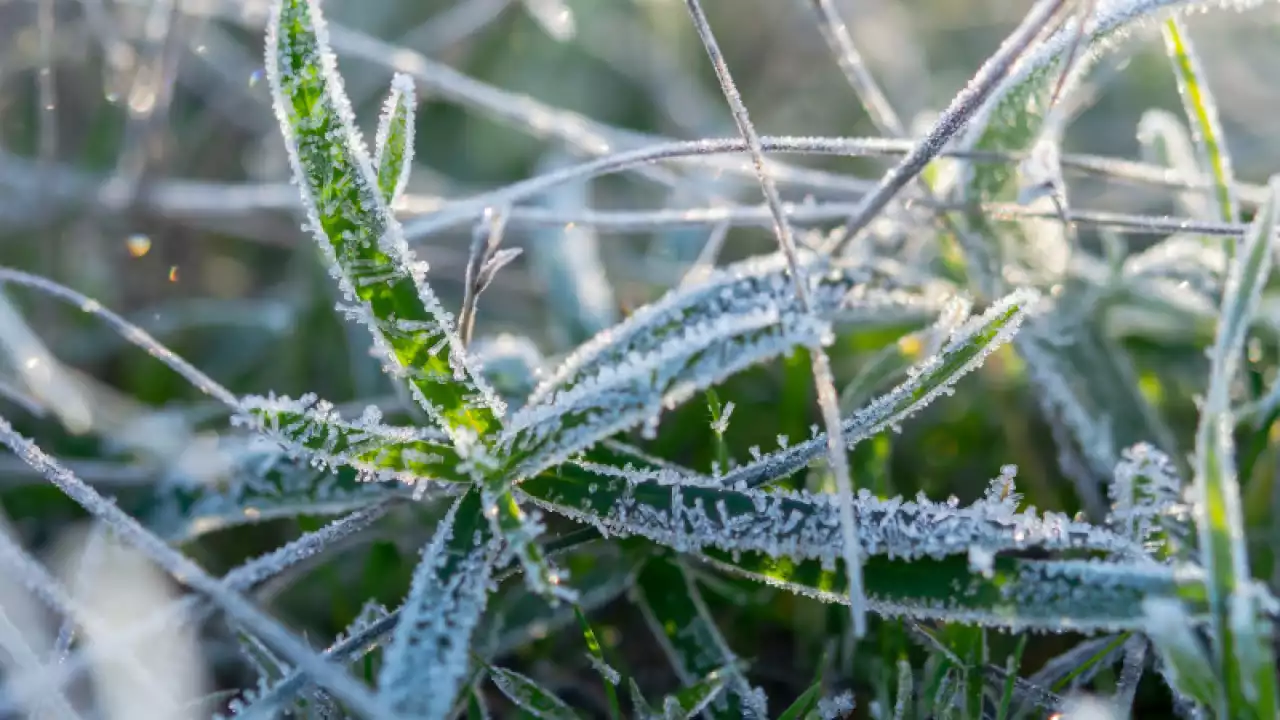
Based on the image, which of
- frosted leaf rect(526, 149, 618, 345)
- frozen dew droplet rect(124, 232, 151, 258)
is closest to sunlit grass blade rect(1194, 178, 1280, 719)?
frosted leaf rect(526, 149, 618, 345)

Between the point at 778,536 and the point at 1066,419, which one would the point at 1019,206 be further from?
the point at 778,536

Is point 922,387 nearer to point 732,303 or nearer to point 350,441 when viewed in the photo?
point 732,303

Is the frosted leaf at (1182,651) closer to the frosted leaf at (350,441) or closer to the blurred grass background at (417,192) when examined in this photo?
the blurred grass background at (417,192)

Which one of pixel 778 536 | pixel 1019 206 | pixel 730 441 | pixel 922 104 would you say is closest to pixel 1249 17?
pixel 922 104

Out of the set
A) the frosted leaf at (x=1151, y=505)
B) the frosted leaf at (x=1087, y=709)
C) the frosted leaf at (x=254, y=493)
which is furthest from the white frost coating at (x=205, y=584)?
the frosted leaf at (x=1151, y=505)

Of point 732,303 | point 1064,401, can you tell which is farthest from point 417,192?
point 1064,401

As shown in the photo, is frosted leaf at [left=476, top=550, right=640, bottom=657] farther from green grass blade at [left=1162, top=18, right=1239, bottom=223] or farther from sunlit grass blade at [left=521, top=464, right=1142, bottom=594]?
green grass blade at [left=1162, top=18, right=1239, bottom=223]
